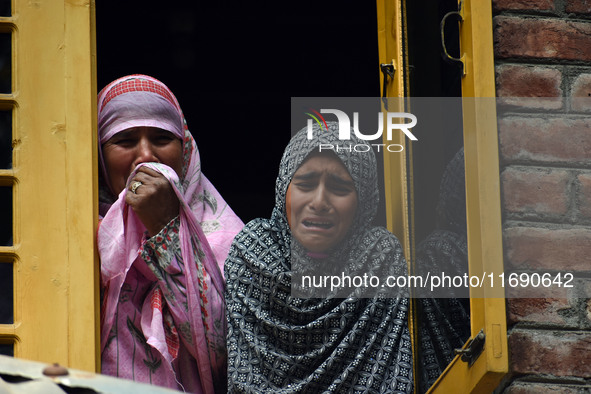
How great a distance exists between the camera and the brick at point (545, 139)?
2924 mm

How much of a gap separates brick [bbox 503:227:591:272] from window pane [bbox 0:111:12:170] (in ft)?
4.07

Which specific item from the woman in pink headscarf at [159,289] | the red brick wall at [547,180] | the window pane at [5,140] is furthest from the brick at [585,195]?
the window pane at [5,140]

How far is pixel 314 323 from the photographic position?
3059 millimetres

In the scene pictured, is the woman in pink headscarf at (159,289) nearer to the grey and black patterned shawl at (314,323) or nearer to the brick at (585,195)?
the grey and black patterned shawl at (314,323)

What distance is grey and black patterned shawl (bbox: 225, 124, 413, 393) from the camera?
300cm

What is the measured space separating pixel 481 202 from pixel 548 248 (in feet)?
0.82

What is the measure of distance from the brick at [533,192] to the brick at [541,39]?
0.99 feet

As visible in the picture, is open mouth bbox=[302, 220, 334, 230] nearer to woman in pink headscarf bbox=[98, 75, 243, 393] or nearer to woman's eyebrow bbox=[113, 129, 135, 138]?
woman in pink headscarf bbox=[98, 75, 243, 393]

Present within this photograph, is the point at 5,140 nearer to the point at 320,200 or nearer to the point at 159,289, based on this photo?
the point at 159,289

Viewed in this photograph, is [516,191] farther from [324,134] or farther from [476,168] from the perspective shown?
[324,134]

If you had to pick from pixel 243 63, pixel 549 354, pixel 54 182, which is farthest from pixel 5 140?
pixel 243 63

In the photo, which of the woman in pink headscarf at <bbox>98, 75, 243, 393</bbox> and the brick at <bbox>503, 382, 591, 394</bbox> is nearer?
the brick at <bbox>503, 382, 591, 394</bbox>

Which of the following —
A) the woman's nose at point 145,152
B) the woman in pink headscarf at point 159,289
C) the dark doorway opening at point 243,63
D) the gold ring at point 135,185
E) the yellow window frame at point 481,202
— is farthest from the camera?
the dark doorway opening at point 243,63

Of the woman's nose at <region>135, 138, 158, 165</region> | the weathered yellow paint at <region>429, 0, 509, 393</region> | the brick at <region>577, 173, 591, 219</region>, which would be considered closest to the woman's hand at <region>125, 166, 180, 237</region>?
the woman's nose at <region>135, 138, 158, 165</region>
